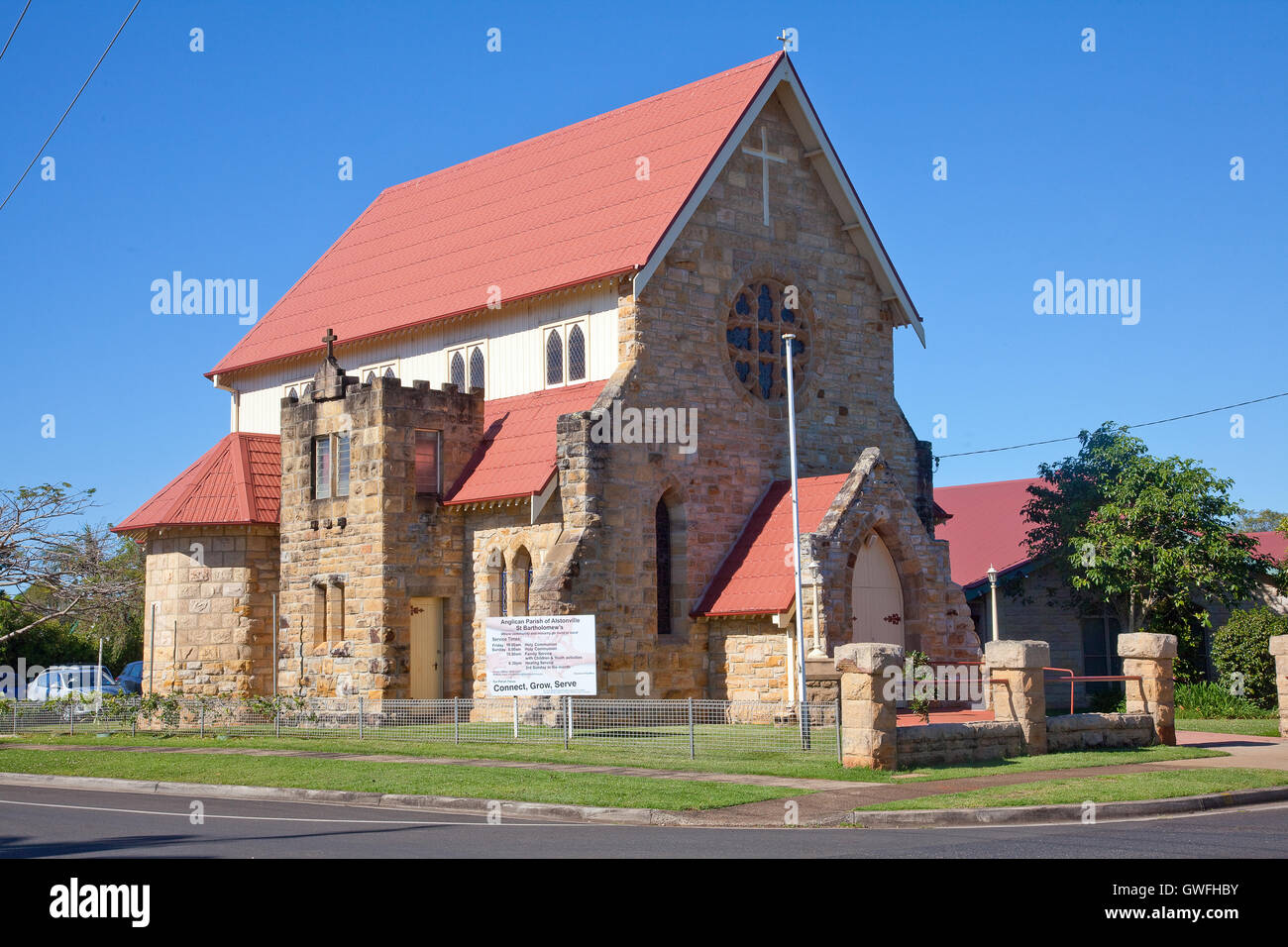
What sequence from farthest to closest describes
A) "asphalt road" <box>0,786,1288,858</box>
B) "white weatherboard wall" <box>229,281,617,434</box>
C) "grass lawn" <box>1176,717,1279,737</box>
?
"white weatherboard wall" <box>229,281,617,434</box> → "grass lawn" <box>1176,717,1279,737</box> → "asphalt road" <box>0,786,1288,858</box>

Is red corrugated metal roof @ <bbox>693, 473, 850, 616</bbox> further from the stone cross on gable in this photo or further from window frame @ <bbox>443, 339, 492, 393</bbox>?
window frame @ <bbox>443, 339, 492, 393</bbox>

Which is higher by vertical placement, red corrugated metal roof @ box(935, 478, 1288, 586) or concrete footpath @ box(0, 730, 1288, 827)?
red corrugated metal roof @ box(935, 478, 1288, 586)

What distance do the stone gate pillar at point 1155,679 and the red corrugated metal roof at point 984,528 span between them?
53.5 feet

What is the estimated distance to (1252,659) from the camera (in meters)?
34.5

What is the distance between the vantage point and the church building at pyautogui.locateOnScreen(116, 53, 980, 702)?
30.6 metres

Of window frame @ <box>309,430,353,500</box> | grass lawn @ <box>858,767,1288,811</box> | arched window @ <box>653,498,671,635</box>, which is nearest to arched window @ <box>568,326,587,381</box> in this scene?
arched window @ <box>653,498,671,635</box>

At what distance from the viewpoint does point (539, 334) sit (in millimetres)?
34094

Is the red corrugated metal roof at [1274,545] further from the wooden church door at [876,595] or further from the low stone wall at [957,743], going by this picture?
the low stone wall at [957,743]

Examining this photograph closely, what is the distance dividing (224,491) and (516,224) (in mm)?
10603

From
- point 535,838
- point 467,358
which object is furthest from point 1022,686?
point 467,358

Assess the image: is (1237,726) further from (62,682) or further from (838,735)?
(62,682)

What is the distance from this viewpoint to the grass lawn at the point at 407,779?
17.8 metres

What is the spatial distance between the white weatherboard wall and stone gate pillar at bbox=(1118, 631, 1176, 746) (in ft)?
43.2
